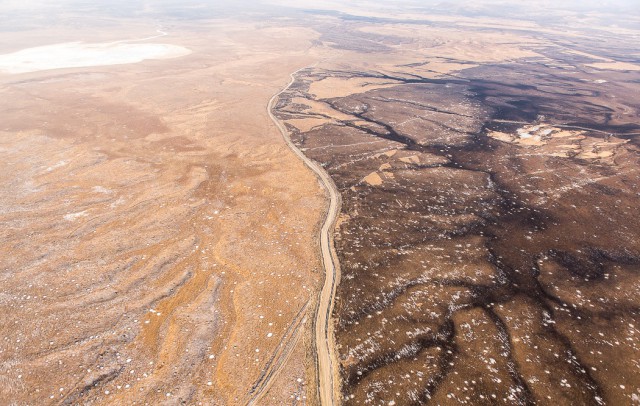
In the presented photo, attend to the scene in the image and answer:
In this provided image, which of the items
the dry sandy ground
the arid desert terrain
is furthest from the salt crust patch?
the dry sandy ground

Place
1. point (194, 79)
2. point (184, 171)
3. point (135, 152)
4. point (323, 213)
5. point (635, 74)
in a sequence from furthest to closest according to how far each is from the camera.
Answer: point (635, 74) → point (194, 79) → point (135, 152) → point (184, 171) → point (323, 213)

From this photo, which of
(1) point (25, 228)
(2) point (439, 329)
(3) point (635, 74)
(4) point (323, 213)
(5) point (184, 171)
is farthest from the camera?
(3) point (635, 74)

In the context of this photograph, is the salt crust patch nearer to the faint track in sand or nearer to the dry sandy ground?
the dry sandy ground

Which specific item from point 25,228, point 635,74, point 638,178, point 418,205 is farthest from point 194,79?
point 635,74

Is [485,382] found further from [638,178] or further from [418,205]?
[638,178]

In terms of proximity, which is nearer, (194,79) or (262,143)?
(262,143)

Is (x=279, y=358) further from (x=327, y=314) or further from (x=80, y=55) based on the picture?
(x=80, y=55)

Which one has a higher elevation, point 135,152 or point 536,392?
point 135,152
